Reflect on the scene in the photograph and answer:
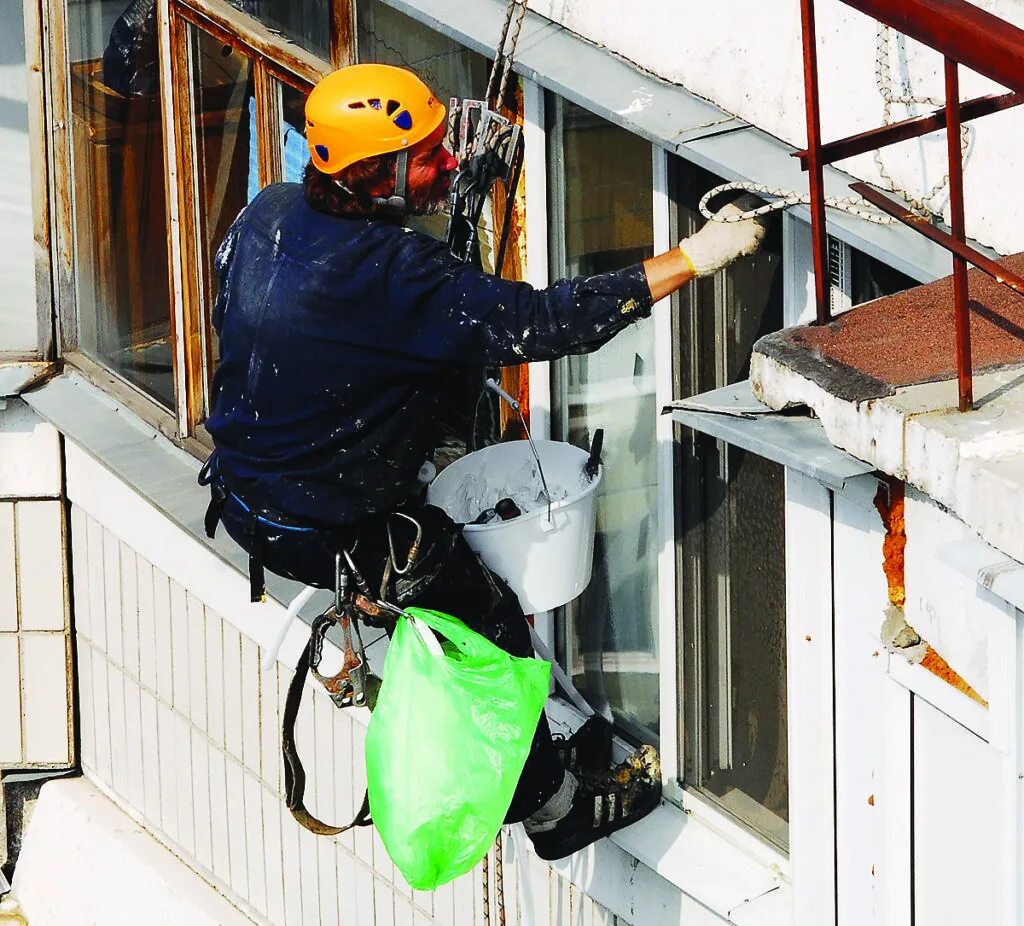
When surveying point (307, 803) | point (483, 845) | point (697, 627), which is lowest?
point (307, 803)

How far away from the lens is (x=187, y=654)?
540 cm

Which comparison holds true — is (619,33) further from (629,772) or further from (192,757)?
(192,757)

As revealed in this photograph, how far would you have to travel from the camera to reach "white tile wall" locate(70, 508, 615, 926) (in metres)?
4.72

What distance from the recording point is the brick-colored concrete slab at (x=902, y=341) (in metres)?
2.54

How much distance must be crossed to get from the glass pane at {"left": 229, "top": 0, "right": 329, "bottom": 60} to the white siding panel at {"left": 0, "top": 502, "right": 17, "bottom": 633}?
2.05 m

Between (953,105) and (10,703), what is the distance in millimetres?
4652

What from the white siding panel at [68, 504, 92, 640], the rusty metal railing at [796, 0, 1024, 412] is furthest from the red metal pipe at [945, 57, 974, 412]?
the white siding panel at [68, 504, 92, 640]

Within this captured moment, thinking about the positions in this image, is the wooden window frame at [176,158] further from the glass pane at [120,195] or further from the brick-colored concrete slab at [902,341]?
the brick-colored concrete slab at [902,341]

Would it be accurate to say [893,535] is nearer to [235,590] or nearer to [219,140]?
[235,590]

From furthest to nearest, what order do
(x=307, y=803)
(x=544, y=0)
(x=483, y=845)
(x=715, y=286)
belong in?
(x=307, y=803) < (x=544, y=0) < (x=715, y=286) < (x=483, y=845)

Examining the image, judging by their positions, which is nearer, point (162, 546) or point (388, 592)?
point (388, 592)

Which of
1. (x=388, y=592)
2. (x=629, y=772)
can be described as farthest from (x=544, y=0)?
(x=629, y=772)

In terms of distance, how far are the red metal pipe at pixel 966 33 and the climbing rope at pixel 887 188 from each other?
0.70 metres

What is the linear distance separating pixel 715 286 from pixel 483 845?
1229mm
